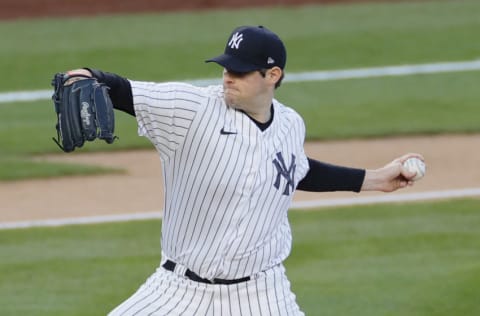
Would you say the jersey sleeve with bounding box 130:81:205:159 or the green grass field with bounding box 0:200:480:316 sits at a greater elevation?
the jersey sleeve with bounding box 130:81:205:159

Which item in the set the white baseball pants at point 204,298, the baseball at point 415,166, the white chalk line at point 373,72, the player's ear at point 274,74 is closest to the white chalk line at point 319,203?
the white chalk line at point 373,72

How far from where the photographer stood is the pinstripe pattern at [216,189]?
5.05 metres

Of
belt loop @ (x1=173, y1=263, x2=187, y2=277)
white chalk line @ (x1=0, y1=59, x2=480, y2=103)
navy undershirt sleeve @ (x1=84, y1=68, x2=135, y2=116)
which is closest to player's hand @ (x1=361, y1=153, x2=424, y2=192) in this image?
belt loop @ (x1=173, y1=263, x2=187, y2=277)

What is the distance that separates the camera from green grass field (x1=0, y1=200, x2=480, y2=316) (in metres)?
7.36

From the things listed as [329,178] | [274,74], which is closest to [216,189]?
[274,74]

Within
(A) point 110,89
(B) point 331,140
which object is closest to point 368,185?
(A) point 110,89

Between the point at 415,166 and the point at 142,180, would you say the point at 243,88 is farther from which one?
the point at 142,180

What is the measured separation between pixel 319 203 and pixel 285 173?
467 centimetres

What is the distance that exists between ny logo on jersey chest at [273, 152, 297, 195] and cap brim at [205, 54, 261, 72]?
405 millimetres

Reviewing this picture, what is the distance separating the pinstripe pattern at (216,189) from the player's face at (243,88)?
0.06 m

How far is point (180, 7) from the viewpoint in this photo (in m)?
16.7

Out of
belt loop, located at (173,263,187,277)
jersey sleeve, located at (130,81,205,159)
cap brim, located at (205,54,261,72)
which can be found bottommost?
belt loop, located at (173,263,187,277)

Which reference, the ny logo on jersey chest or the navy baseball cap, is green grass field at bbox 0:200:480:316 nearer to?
the ny logo on jersey chest

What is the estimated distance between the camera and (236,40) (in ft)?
17.0
